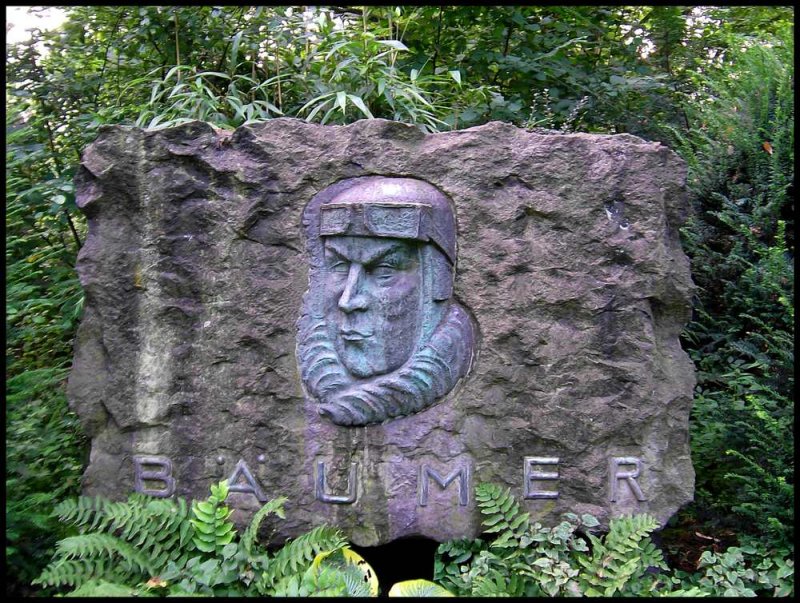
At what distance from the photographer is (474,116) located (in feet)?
14.5

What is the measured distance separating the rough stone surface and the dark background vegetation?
1.93ft

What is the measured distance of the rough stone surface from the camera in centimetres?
287

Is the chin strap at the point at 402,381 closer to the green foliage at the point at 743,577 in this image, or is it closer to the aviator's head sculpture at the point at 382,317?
the aviator's head sculpture at the point at 382,317

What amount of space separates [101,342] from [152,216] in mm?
599

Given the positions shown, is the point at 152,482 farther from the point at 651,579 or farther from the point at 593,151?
the point at 593,151

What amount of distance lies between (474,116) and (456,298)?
1.93 meters

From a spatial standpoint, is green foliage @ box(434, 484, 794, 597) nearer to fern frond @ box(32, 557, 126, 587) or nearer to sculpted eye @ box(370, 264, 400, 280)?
sculpted eye @ box(370, 264, 400, 280)

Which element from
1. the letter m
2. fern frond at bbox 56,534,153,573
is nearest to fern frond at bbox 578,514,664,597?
the letter m

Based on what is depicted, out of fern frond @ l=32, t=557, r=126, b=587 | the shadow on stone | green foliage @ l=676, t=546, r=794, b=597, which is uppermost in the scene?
fern frond @ l=32, t=557, r=126, b=587

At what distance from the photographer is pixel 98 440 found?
9.98ft

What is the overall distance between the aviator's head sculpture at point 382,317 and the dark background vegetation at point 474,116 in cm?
124

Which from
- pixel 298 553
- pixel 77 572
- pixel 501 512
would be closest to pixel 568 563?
pixel 501 512

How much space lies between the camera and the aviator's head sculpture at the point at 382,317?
285cm

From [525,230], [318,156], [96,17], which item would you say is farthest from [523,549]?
[96,17]
